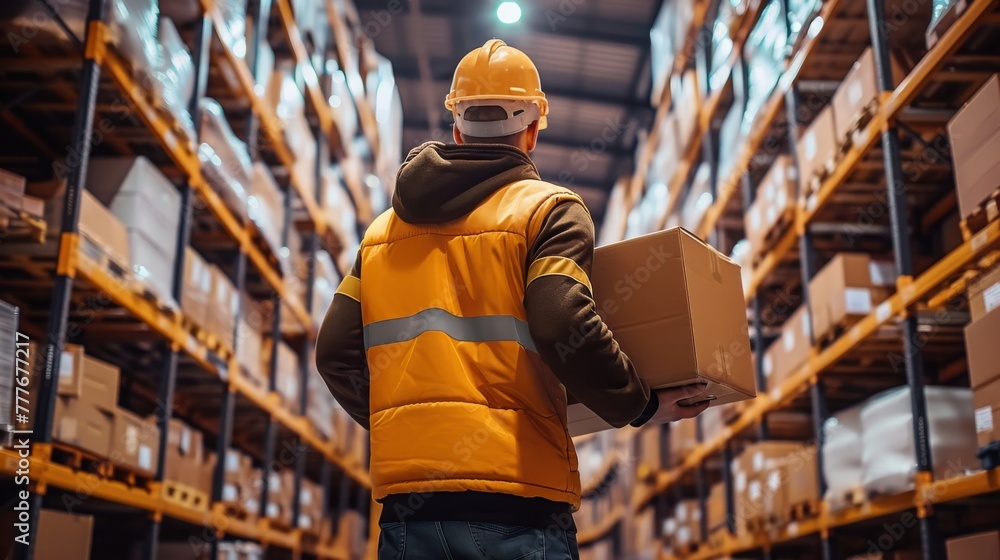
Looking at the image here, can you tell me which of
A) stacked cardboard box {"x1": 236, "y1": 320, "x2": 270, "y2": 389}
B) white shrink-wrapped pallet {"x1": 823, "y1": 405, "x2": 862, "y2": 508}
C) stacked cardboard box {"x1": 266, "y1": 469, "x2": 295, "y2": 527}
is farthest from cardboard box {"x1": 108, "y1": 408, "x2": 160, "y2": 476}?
white shrink-wrapped pallet {"x1": 823, "y1": 405, "x2": 862, "y2": 508}

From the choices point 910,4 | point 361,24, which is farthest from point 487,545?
point 361,24

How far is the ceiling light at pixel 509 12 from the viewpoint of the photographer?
444 inches

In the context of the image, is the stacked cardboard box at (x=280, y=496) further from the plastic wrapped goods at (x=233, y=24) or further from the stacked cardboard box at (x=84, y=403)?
the plastic wrapped goods at (x=233, y=24)

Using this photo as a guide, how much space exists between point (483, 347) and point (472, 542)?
415 mm

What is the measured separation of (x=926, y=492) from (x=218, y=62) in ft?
17.6

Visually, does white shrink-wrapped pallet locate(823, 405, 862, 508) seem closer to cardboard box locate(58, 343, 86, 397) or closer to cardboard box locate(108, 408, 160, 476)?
cardboard box locate(108, 408, 160, 476)

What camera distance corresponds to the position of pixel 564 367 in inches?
80.5

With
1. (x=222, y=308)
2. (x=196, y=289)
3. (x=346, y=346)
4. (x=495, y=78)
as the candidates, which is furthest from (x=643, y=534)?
(x=495, y=78)

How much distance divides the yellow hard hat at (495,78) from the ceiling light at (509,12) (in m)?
9.23

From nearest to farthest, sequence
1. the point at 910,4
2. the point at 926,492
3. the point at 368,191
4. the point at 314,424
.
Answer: the point at 926,492 < the point at 910,4 < the point at 314,424 < the point at 368,191

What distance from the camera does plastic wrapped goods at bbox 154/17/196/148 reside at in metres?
5.59

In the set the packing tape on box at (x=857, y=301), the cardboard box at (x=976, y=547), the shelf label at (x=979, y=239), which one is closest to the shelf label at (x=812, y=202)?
the packing tape on box at (x=857, y=301)

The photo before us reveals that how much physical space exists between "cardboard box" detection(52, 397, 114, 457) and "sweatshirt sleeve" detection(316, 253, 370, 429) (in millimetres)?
2617

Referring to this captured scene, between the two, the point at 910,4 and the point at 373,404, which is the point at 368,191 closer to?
the point at 910,4
